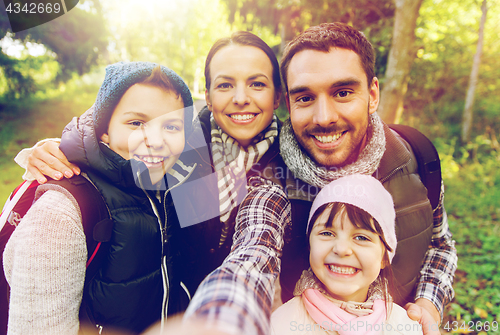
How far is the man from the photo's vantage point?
162 centimetres

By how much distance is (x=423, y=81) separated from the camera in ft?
30.2

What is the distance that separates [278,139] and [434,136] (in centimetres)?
910

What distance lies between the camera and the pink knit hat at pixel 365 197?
4.66ft

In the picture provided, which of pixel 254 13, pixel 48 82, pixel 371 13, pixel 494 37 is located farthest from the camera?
pixel 48 82

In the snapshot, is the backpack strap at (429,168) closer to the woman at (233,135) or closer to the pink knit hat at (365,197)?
the pink knit hat at (365,197)

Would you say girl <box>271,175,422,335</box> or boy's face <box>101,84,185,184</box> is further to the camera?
boy's face <box>101,84,185,184</box>

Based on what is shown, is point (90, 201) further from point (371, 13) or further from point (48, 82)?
point (48, 82)

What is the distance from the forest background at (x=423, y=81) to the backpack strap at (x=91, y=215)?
351 cm

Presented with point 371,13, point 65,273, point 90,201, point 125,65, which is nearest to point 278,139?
point 125,65

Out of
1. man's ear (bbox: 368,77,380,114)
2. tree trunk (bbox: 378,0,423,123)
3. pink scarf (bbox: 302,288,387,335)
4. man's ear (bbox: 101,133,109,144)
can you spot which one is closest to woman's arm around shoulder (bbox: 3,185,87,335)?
man's ear (bbox: 101,133,109,144)

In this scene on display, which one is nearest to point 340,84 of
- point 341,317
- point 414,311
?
point 341,317

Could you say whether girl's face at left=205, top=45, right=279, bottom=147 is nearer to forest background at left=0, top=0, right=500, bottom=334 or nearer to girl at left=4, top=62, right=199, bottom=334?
girl at left=4, top=62, right=199, bottom=334

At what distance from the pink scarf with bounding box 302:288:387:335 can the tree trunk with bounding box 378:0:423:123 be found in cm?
349

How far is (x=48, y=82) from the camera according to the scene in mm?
14453
